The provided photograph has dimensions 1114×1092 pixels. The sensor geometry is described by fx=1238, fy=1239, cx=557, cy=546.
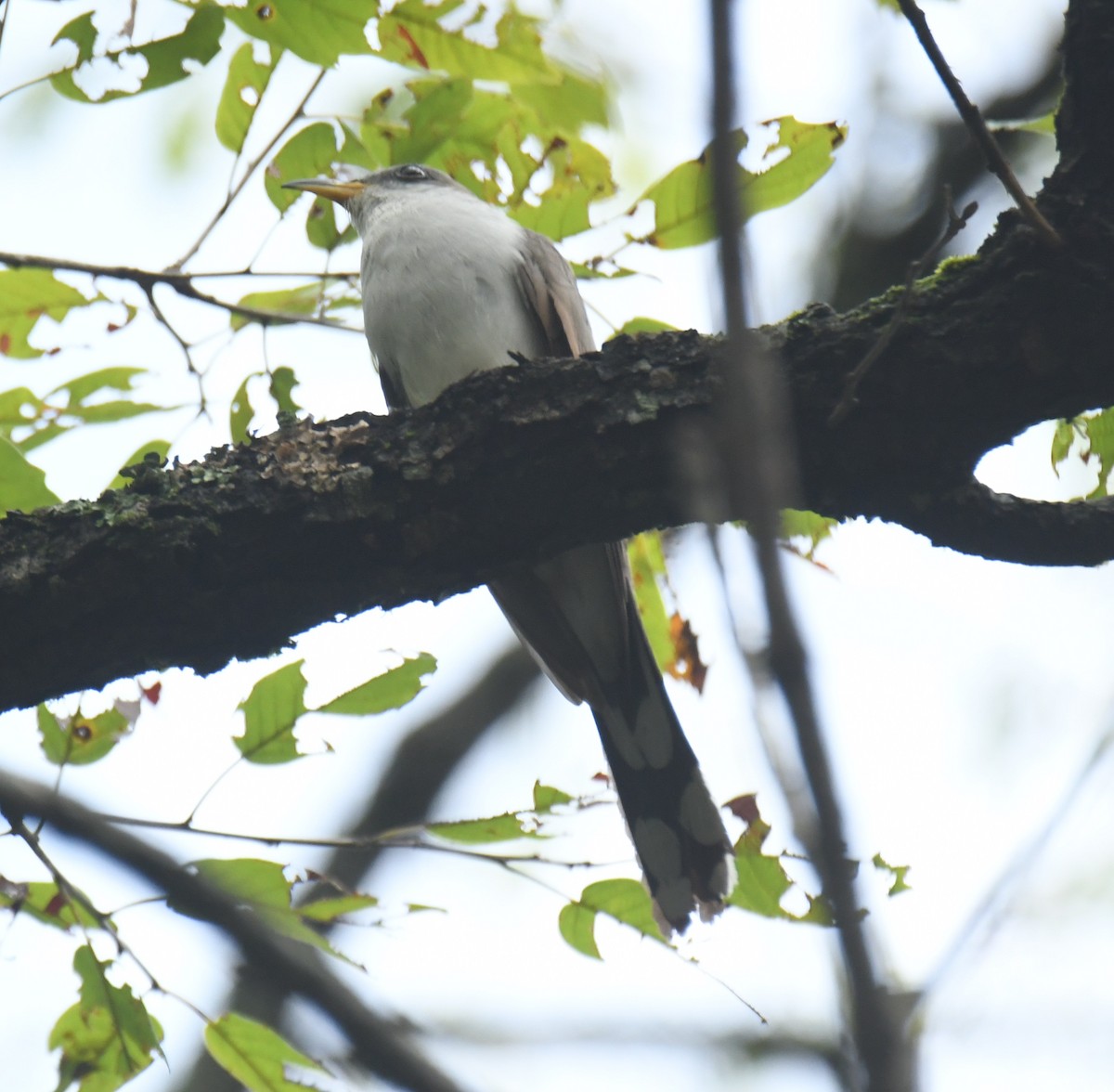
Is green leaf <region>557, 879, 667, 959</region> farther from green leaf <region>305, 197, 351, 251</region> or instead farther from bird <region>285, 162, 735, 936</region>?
green leaf <region>305, 197, 351, 251</region>

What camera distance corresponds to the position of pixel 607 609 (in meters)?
4.79

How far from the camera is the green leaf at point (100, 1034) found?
3293 millimetres

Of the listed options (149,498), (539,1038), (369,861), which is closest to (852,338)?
(149,498)

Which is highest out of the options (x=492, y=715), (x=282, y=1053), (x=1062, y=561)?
(x=492, y=715)

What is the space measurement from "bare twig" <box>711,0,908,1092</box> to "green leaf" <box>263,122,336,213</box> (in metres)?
3.25

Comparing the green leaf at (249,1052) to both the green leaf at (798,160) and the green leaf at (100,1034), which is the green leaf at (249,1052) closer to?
the green leaf at (100,1034)

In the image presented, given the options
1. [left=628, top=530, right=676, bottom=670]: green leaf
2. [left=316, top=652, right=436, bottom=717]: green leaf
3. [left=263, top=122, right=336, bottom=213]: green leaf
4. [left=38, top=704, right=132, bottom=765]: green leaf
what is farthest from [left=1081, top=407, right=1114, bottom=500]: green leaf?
[left=38, top=704, right=132, bottom=765]: green leaf

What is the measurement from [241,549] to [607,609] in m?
1.77

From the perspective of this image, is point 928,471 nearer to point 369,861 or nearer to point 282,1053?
point 282,1053

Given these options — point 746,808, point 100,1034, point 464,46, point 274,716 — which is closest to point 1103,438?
point 746,808

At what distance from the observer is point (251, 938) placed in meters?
2.35

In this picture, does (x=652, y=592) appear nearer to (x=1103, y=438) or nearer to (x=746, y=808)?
(x=746, y=808)

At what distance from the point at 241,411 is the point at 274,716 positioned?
139 cm

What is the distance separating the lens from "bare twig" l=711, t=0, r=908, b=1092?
93 cm
